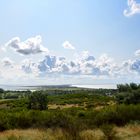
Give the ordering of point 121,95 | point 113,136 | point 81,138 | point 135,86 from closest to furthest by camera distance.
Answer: point 81,138 → point 113,136 → point 121,95 → point 135,86

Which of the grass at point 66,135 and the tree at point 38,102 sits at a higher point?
the tree at point 38,102

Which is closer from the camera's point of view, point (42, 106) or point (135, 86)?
point (135, 86)

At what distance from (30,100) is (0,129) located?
43.1 meters

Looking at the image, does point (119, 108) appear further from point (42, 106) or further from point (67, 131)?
point (42, 106)

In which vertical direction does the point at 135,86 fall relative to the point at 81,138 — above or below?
above

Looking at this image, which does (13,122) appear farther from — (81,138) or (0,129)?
(81,138)

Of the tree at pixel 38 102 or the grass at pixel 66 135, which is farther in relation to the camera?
the tree at pixel 38 102

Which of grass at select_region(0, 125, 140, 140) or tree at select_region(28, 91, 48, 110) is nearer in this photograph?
grass at select_region(0, 125, 140, 140)

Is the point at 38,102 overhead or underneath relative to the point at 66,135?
overhead

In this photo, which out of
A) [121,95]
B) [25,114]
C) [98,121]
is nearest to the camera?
[98,121]

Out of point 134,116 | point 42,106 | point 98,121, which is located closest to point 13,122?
point 98,121

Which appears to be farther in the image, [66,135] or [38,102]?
[38,102]

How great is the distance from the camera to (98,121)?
3275 centimetres

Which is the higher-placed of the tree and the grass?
the tree
